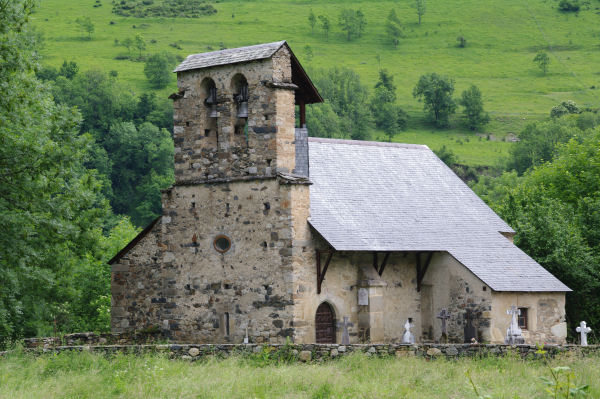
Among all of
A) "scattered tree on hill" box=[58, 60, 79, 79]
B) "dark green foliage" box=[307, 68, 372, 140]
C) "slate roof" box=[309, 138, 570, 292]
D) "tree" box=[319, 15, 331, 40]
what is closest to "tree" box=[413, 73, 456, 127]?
"dark green foliage" box=[307, 68, 372, 140]

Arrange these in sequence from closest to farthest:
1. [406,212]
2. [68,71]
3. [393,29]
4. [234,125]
Answer: 1. [234,125]
2. [406,212]
3. [68,71]
4. [393,29]

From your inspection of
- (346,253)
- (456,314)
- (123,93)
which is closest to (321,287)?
(346,253)

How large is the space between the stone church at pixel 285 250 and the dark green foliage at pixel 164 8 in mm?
115133

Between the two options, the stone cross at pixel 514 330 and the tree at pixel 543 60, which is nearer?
the stone cross at pixel 514 330

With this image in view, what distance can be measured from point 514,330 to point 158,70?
298 feet

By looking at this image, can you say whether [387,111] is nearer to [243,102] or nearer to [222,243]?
[243,102]

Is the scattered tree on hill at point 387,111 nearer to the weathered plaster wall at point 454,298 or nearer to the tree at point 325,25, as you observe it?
the tree at point 325,25

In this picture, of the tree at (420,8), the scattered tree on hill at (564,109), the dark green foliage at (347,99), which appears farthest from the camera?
the tree at (420,8)

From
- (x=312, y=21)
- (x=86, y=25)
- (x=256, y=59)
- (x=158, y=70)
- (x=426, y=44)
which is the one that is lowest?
(x=256, y=59)

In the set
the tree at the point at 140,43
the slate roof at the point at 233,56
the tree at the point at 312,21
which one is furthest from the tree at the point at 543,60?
the slate roof at the point at 233,56

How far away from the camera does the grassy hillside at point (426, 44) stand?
111 meters

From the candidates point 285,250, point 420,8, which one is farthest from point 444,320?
point 420,8

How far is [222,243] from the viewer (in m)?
29.8

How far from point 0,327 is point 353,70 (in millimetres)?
90747
